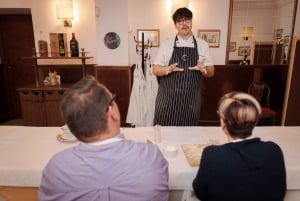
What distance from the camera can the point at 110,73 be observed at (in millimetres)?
3191

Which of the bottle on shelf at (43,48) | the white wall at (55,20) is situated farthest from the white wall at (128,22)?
the bottle on shelf at (43,48)

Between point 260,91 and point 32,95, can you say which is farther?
Result: point 260,91

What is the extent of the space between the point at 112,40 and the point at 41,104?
1.37 metres

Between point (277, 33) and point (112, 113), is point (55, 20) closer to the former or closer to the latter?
point (112, 113)

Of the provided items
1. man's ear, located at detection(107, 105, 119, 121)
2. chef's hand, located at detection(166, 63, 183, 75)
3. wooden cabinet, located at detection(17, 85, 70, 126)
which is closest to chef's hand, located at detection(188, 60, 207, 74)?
chef's hand, located at detection(166, 63, 183, 75)

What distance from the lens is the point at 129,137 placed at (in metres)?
1.39

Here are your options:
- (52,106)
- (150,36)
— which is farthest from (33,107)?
(150,36)

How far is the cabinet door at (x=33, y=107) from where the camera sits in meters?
3.18

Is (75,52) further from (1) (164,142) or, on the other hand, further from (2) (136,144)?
(2) (136,144)

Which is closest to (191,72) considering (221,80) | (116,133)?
(116,133)

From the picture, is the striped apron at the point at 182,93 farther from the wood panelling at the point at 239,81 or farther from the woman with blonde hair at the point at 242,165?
the wood panelling at the point at 239,81

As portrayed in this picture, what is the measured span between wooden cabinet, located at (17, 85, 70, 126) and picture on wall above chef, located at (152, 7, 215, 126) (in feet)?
5.86

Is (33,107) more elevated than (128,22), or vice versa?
(128,22)

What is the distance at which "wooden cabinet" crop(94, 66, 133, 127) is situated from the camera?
3.18m
